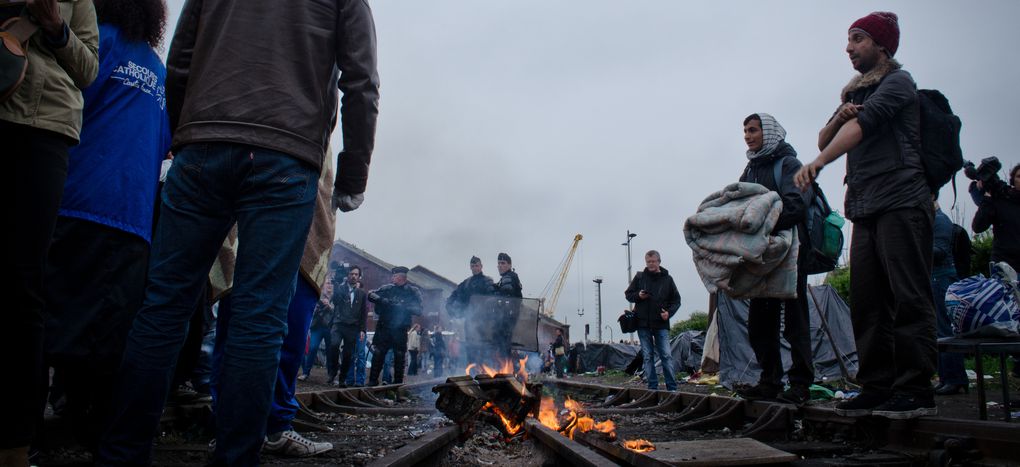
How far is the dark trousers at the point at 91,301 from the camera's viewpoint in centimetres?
234

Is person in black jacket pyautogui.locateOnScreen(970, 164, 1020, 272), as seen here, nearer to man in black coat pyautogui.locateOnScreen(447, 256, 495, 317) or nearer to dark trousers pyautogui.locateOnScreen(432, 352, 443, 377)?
man in black coat pyautogui.locateOnScreen(447, 256, 495, 317)

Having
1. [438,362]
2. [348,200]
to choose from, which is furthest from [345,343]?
[438,362]

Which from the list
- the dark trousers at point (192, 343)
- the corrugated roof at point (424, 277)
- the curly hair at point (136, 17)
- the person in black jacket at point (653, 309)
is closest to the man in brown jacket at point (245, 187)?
the curly hair at point (136, 17)

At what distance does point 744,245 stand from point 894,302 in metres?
0.94

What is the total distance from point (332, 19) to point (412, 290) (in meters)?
8.95

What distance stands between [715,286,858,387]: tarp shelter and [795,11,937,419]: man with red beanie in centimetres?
678

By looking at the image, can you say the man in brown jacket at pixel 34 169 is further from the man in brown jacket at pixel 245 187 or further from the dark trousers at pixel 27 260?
the man in brown jacket at pixel 245 187

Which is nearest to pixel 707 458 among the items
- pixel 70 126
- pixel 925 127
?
pixel 925 127

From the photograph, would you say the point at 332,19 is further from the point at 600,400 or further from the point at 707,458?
the point at 600,400

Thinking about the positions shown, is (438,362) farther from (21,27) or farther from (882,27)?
(21,27)

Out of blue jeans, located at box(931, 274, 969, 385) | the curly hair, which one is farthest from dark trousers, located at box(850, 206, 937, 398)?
the curly hair

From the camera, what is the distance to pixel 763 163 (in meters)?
4.89

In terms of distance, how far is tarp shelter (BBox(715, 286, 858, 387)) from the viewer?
10125 mm

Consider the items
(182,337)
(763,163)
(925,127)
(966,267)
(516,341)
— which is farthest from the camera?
(516,341)
